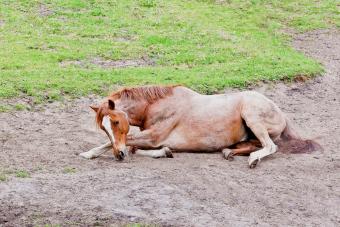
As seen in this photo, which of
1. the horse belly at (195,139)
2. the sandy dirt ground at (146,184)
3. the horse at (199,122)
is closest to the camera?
the sandy dirt ground at (146,184)

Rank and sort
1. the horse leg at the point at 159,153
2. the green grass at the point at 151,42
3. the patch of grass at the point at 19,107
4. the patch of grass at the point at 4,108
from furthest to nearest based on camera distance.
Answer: the green grass at the point at 151,42, the patch of grass at the point at 19,107, the patch of grass at the point at 4,108, the horse leg at the point at 159,153

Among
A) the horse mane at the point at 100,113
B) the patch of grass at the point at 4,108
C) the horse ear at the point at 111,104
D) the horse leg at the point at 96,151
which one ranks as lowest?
the patch of grass at the point at 4,108

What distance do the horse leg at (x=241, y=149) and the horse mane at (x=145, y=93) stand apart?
1.31 metres

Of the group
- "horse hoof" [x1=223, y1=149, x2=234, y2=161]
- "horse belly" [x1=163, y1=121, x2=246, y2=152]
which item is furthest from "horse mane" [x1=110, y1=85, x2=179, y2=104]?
"horse hoof" [x1=223, y1=149, x2=234, y2=161]

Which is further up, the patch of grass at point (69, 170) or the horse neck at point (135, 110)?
the horse neck at point (135, 110)

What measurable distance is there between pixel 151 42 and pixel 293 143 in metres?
7.74

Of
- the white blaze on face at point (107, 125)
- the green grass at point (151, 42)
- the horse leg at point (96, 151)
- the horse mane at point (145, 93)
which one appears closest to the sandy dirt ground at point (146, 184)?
the horse leg at point (96, 151)

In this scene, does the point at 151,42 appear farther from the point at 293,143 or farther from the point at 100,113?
the point at 100,113

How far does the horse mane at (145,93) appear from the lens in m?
11.2

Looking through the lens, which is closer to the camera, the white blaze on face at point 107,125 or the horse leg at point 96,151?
the white blaze on face at point 107,125

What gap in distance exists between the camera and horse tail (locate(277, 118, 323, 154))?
11.7 m

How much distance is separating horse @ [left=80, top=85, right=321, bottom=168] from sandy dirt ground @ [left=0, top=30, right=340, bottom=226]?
219mm

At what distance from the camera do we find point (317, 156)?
38.0ft

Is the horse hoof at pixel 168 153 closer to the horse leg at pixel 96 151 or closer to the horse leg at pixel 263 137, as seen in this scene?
the horse leg at pixel 96 151
